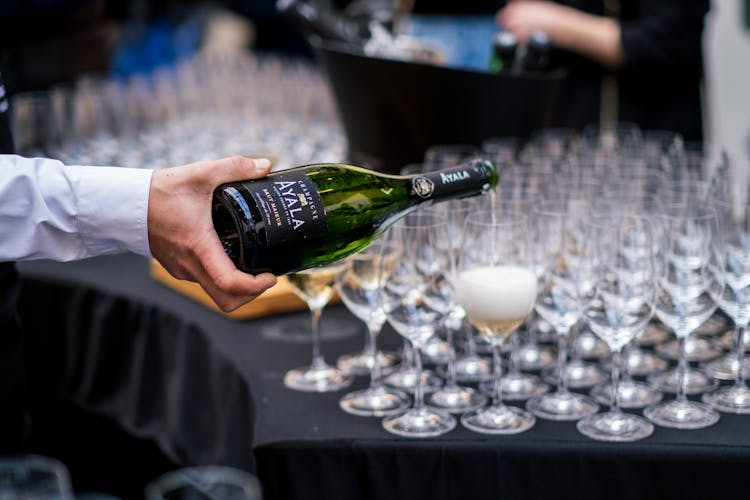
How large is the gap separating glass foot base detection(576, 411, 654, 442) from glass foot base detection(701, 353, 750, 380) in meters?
0.22

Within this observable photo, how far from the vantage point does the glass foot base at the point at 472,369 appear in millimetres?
1713

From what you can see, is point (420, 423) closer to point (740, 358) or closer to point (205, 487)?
point (740, 358)

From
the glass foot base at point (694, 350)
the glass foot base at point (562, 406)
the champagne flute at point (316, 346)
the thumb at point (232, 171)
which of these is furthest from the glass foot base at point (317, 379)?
the glass foot base at point (694, 350)

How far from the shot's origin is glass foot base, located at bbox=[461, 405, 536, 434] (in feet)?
4.91

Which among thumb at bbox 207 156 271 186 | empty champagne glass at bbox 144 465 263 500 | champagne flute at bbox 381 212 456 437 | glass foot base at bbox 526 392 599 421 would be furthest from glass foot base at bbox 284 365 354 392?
empty champagne glass at bbox 144 465 263 500

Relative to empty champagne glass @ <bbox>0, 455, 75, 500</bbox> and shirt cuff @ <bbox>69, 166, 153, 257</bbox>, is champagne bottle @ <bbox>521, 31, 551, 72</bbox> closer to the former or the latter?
shirt cuff @ <bbox>69, 166, 153, 257</bbox>

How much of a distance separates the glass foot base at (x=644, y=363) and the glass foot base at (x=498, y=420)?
0.25 metres

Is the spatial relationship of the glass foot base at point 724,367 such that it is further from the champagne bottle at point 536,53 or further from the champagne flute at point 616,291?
the champagne bottle at point 536,53

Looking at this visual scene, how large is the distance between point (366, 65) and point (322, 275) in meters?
0.71

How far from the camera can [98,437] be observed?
2.50 meters

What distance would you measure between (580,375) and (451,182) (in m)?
0.41

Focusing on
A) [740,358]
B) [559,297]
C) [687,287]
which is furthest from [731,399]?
[559,297]

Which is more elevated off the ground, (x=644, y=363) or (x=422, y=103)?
(x=422, y=103)

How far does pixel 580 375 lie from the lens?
170cm
